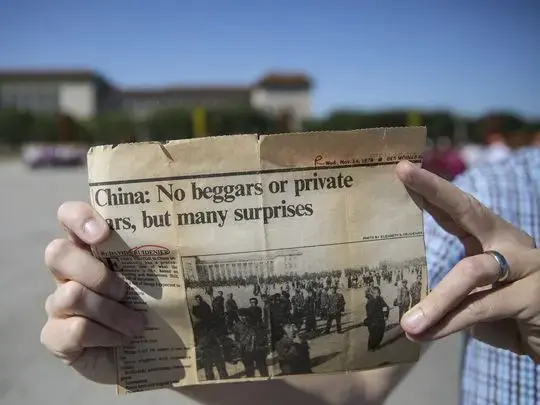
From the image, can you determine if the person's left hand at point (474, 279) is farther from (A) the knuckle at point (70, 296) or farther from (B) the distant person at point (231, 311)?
(A) the knuckle at point (70, 296)

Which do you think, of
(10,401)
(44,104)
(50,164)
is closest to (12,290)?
(10,401)

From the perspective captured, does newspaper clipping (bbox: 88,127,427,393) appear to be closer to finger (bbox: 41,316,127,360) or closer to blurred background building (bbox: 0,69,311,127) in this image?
finger (bbox: 41,316,127,360)

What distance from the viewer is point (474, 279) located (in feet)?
2.62

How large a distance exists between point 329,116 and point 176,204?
52285mm

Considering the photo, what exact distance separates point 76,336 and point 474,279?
0.56 m

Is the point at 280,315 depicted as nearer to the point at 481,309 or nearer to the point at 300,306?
the point at 300,306

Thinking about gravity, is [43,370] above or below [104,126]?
below

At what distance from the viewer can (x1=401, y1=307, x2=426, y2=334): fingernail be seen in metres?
0.81

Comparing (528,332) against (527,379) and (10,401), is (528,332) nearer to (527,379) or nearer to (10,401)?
(527,379)

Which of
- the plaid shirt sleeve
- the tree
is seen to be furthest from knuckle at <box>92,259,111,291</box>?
the tree

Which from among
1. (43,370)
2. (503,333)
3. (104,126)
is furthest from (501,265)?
(104,126)

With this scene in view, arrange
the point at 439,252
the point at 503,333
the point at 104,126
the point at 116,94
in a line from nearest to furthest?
1. the point at 503,333
2. the point at 439,252
3. the point at 104,126
4. the point at 116,94

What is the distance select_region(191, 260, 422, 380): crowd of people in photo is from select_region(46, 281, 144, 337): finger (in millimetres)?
91

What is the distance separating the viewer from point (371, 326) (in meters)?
0.85
